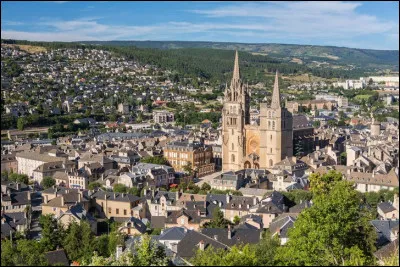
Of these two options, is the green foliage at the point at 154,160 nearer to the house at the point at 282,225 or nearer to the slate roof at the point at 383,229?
the house at the point at 282,225

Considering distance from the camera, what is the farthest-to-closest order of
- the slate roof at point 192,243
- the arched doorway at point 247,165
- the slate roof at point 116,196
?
1. the arched doorway at point 247,165
2. the slate roof at point 116,196
3. the slate roof at point 192,243

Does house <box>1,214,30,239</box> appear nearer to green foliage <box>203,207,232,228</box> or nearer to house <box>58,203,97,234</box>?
house <box>58,203,97,234</box>

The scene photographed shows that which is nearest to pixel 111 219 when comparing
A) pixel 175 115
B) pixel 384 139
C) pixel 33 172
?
pixel 33 172

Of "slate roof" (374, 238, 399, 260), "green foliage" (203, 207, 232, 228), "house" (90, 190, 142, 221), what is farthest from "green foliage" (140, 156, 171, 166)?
"slate roof" (374, 238, 399, 260)

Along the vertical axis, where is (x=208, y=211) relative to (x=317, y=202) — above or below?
below

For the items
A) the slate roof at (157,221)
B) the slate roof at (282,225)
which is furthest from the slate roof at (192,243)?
the slate roof at (157,221)

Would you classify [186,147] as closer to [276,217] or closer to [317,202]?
[276,217]

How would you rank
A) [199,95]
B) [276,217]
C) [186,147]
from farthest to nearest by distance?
[199,95], [186,147], [276,217]

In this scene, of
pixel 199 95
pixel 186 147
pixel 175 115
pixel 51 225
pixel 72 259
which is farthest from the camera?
pixel 199 95
